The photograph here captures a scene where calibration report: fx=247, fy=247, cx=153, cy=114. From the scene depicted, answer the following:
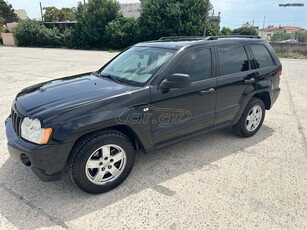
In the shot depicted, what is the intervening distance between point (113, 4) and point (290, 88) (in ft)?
86.6

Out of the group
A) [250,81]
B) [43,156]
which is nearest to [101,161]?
[43,156]

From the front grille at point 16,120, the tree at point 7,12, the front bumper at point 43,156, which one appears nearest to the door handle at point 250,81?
the front bumper at point 43,156

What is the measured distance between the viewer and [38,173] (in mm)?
2541

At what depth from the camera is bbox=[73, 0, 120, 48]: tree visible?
2970 cm

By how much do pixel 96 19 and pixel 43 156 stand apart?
1199 inches

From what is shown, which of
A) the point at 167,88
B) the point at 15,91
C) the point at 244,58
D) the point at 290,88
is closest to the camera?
the point at 167,88

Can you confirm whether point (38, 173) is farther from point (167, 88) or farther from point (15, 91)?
point (15, 91)

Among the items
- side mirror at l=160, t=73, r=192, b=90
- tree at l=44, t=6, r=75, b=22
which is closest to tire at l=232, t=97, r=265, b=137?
side mirror at l=160, t=73, r=192, b=90

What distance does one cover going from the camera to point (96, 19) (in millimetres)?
29844

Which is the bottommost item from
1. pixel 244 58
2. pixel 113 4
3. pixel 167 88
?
pixel 167 88

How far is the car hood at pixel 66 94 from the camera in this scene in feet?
8.56

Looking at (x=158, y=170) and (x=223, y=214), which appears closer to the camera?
(x=223, y=214)

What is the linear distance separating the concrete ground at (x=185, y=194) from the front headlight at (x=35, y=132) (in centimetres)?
73

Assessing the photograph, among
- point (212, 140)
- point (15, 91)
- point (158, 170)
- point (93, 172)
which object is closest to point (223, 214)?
point (158, 170)
